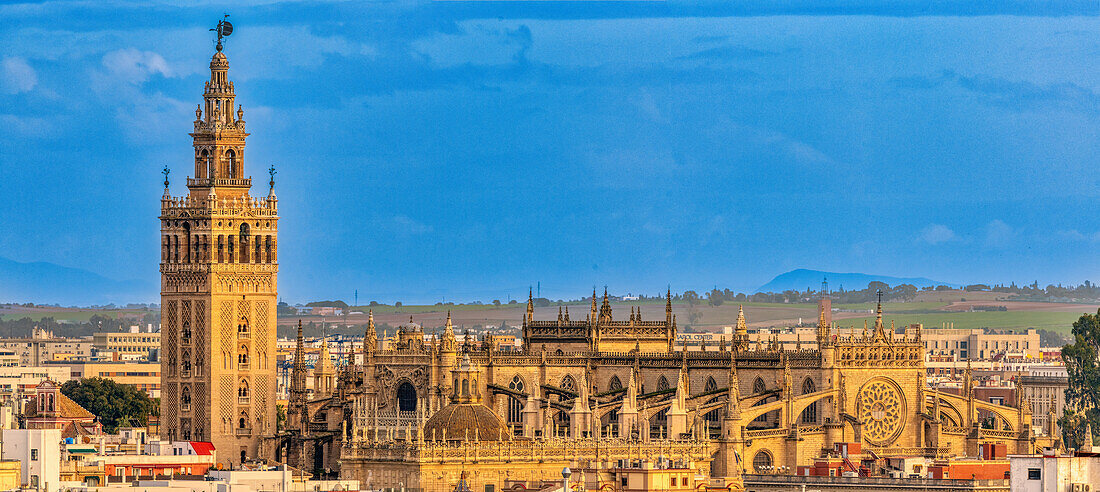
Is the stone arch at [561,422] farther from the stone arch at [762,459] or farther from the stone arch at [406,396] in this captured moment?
the stone arch at [406,396]

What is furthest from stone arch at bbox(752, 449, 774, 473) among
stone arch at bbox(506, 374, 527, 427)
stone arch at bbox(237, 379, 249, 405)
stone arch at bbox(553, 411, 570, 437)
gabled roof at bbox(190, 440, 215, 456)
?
stone arch at bbox(237, 379, 249, 405)

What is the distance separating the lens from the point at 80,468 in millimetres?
Answer: 123750

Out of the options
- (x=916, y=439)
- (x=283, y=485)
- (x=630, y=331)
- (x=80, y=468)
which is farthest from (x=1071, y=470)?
(x=630, y=331)

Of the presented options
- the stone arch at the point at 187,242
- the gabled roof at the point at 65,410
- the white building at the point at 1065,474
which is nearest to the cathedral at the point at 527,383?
the stone arch at the point at 187,242

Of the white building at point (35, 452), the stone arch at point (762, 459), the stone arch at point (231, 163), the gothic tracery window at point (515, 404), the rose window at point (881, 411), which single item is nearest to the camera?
the white building at point (35, 452)

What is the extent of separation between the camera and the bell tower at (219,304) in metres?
158

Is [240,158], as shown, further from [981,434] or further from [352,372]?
[981,434]

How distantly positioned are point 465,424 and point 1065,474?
33.1 meters

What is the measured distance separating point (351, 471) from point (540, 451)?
7.09 meters

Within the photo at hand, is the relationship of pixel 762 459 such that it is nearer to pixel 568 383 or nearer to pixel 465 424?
pixel 568 383

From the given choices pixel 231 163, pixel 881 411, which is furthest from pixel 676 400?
pixel 231 163

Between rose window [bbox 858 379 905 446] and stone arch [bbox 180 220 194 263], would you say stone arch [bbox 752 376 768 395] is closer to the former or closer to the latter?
rose window [bbox 858 379 905 446]

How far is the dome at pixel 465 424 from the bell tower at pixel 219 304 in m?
31.2

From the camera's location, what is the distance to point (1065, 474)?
9638cm
